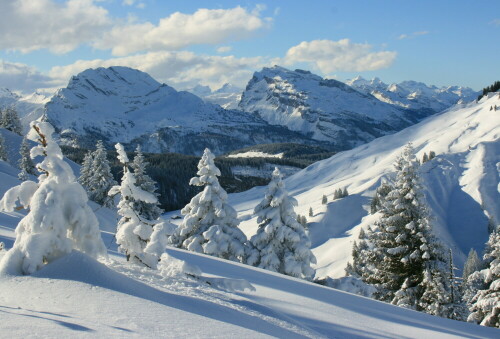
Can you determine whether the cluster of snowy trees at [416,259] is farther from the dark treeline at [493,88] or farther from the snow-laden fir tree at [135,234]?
the dark treeline at [493,88]

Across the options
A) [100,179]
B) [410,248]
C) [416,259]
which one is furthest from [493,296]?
[100,179]

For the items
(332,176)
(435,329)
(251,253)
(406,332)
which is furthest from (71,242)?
(332,176)

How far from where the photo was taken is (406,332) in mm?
9336

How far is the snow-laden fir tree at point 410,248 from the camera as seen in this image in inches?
785

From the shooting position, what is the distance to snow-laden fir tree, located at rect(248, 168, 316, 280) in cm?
2504

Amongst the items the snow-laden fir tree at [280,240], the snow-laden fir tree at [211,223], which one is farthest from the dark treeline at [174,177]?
the snow-laden fir tree at [280,240]

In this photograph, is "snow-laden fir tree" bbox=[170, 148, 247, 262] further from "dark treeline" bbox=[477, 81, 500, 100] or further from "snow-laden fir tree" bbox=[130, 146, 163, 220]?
"dark treeline" bbox=[477, 81, 500, 100]

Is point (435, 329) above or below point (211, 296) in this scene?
below

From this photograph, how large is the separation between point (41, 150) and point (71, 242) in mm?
1772

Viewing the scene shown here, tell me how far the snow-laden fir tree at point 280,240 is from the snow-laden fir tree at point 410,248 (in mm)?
5257

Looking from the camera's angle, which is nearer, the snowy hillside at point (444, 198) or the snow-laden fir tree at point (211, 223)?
the snow-laden fir tree at point (211, 223)

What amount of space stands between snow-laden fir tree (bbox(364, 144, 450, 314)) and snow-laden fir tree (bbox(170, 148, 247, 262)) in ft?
28.8

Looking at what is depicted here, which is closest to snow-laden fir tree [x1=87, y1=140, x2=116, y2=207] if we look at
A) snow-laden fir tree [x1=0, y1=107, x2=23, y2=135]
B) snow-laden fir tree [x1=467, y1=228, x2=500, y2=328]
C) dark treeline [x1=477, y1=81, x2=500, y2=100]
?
snow-laden fir tree [x1=467, y1=228, x2=500, y2=328]

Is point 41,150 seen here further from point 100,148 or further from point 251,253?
point 100,148
